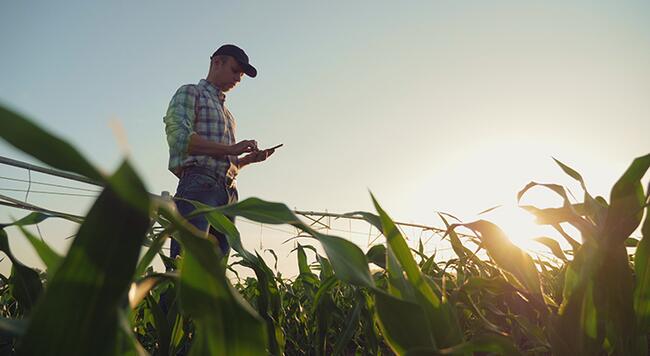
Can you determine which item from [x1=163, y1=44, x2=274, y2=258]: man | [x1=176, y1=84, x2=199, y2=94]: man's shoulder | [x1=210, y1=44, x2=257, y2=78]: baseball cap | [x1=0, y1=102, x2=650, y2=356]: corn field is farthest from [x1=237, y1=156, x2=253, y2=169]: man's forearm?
[x1=0, y1=102, x2=650, y2=356]: corn field

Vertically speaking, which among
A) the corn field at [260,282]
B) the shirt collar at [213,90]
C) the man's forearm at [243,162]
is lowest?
the corn field at [260,282]

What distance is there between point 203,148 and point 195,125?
0.31m

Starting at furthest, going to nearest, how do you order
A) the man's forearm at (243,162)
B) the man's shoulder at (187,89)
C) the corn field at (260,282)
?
1. the man's forearm at (243,162)
2. the man's shoulder at (187,89)
3. the corn field at (260,282)

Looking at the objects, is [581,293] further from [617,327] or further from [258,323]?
[258,323]

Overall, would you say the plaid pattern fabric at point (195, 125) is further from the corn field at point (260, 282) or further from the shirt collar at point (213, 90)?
the corn field at point (260, 282)

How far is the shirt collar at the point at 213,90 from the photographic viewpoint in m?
2.66

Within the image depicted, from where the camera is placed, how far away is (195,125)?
2506 millimetres

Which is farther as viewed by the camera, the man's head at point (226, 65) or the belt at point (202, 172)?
the man's head at point (226, 65)

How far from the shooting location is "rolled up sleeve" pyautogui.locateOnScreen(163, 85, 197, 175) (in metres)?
2.32

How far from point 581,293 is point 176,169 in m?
2.27

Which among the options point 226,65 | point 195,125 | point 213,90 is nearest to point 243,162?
point 195,125

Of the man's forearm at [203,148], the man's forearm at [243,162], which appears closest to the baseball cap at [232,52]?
the man's forearm at [243,162]

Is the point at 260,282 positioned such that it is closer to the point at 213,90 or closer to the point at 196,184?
the point at 196,184

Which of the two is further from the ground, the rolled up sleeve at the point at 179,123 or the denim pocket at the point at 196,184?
the rolled up sleeve at the point at 179,123
